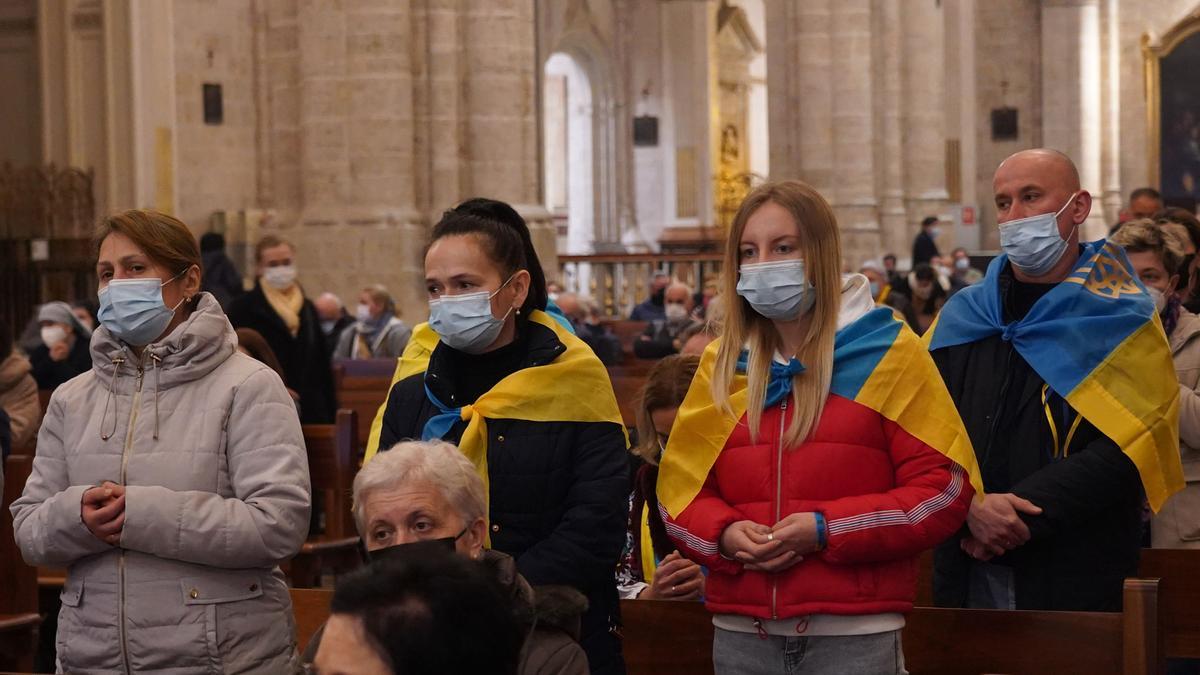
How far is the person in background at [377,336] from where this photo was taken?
13.8 metres

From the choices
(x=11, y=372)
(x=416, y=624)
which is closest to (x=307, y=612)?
(x=416, y=624)

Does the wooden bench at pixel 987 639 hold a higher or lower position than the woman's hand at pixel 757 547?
lower

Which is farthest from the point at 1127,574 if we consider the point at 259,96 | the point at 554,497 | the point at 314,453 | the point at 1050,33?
the point at 1050,33

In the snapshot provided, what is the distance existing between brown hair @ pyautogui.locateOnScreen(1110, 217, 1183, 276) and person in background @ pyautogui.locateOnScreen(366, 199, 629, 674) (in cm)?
218

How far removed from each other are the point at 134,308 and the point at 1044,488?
2254mm

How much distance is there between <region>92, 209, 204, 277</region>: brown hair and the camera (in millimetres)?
4484

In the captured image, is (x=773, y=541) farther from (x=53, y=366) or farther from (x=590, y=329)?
(x=590, y=329)

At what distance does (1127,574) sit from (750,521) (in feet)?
4.22

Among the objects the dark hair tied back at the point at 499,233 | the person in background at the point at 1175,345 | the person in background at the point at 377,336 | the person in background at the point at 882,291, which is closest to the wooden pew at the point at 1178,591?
the person in background at the point at 1175,345

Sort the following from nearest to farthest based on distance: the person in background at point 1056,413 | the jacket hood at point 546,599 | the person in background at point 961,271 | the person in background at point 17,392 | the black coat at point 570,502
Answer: the jacket hood at point 546,599 → the black coat at point 570,502 → the person in background at point 1056,413 → the person in background at point 17,392 → the person in background at point 961,271

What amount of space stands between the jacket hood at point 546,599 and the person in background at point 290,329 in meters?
6.17

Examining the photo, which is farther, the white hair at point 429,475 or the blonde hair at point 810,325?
the blonde hair at point 810,325

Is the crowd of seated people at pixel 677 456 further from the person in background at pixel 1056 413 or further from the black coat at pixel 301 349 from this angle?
the black coat at pixel 301 349

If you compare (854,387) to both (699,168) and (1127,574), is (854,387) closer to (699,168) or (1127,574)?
(1127,574)
